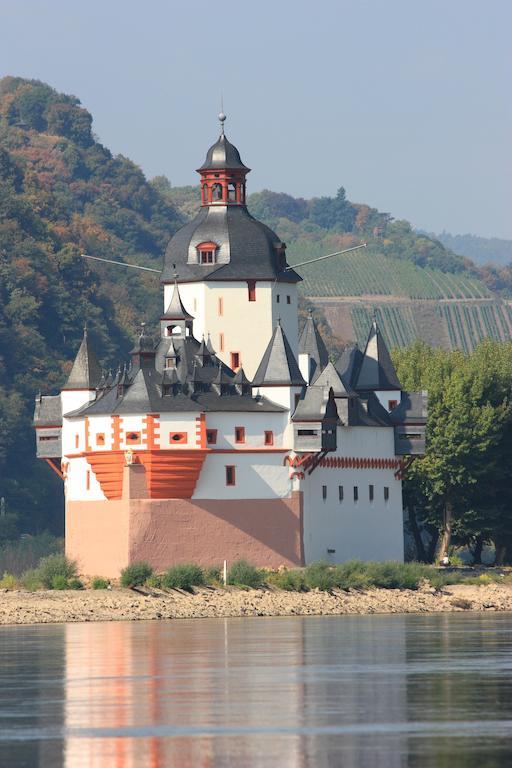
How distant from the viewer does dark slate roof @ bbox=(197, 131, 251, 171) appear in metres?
89.5

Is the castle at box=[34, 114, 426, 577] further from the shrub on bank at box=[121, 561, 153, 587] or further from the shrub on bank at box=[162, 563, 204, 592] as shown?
the shrub on bank at box=[162, 563, 204, 592]

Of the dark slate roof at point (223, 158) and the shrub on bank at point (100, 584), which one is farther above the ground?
the dark slate roof at point (223, 158)

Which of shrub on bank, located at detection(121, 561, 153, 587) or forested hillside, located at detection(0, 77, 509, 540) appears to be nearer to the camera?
shrub on bank, located at detection(121, 561, 153, 587)

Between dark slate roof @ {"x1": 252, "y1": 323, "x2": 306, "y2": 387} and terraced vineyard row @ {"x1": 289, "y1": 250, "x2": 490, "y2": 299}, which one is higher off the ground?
terraced vineyard row @ {"x1": 289, "y1": 250, "x2": 490, "y2": 299}

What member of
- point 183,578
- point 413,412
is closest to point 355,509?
point 413,412

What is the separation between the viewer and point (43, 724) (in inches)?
1454

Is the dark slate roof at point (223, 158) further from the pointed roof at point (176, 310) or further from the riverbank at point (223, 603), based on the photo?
the riverbank at point (223, 603)

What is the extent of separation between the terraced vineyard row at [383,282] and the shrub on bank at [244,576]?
357ft

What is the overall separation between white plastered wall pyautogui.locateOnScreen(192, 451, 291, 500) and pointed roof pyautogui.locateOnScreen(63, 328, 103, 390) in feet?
21.5

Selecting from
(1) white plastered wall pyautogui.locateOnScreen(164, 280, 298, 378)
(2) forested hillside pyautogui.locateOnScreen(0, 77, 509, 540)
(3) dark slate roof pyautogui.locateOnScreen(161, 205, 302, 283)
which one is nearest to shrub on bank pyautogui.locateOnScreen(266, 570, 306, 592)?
(1) white plastered wall pyautogui.locateOnScreen(164, 280, 298, 378)

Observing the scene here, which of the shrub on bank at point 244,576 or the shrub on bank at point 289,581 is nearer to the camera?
the shrub on bank at point 289,581

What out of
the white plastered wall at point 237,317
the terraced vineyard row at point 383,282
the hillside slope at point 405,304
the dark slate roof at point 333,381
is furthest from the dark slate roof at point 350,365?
the terraced vineyard row at point 383,282

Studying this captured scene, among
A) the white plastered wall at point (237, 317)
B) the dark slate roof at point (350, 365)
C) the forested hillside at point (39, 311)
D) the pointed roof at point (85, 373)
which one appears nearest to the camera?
the pointed roof at point (85, 373)

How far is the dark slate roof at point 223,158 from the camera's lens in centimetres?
8954
